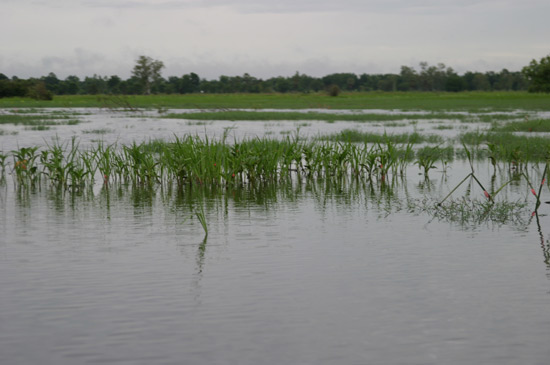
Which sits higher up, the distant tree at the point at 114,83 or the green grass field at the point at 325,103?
the distant tree at the point at 114,83

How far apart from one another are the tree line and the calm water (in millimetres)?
77655

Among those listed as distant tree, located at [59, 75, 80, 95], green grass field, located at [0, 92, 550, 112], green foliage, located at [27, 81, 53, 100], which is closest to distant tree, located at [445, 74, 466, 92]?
green grass field, located at [0, 92, 550, 112]

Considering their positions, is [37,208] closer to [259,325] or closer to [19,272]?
[19,272]

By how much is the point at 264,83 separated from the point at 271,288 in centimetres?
12964

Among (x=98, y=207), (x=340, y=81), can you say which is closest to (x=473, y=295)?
(x=98, y=207)

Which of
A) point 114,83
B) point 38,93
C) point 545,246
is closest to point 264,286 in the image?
point 545,246

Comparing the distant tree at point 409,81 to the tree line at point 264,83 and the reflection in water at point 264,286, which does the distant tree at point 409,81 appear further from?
the reflection in water at point 264,286

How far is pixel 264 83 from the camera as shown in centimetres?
13388

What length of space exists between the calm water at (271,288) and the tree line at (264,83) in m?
77.7

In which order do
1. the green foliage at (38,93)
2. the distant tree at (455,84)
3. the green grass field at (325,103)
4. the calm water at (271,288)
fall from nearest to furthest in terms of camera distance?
the calm water at (271,288) < the green grass field at (325,103) < the green foliage at (38,93) < the distant tree at (455,84)

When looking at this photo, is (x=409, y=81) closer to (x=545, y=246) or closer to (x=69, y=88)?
(x=69, y=88)

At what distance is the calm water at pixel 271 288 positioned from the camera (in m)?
4.73

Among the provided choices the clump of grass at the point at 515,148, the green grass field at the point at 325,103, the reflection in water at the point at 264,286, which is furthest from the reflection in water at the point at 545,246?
the green grass field at the point at 325,103

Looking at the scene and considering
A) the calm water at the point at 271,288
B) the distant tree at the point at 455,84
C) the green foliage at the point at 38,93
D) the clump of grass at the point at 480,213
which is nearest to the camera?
the calm water at the point at 271,288
